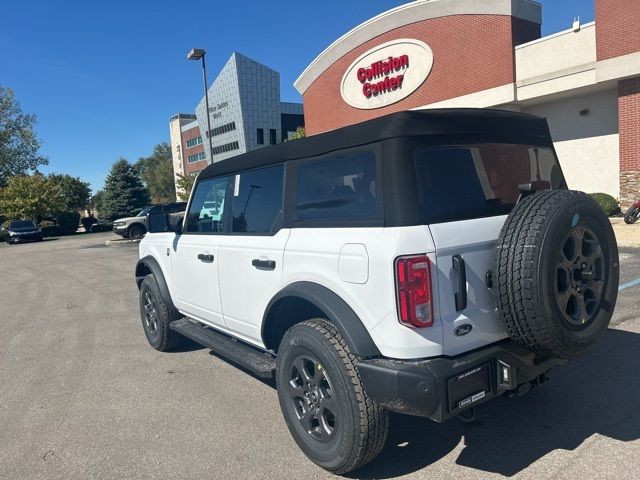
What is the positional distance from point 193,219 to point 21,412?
2194mm

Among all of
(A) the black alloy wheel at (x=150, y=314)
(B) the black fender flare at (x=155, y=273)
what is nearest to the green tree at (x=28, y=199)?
(B) the black fender flare at (x=155, y=273)

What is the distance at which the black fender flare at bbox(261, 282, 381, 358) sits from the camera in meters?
2.57

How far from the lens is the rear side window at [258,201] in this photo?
3.43 m

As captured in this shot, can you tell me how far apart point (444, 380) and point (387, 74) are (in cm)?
2228

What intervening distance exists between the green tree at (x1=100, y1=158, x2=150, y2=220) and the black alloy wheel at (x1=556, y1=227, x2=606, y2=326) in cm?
5100

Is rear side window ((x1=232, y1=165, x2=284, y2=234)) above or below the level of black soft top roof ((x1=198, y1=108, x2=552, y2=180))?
below

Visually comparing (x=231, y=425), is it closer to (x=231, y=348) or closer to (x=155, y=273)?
(x=231, y=348)

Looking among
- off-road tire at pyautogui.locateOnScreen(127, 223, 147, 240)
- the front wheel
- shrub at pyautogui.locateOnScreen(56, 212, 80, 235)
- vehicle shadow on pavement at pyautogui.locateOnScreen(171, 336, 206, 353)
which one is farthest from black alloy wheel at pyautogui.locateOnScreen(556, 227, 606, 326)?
shrub at pyautogui.locateOnScreen(56, 212, 80, 235)

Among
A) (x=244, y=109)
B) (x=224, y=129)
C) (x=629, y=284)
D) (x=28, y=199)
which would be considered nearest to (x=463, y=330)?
(x=629, y=284)

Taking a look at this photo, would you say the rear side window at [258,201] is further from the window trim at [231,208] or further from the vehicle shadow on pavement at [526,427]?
the vehicle shadow on pavement at [526,427]

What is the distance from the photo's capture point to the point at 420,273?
7.89 feet

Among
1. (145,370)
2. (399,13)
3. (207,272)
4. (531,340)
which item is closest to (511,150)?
(531,340)

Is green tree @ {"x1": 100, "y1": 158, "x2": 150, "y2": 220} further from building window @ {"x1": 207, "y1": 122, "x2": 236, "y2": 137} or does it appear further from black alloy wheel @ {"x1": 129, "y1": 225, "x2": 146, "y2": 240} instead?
black alloy wheel @ {"x1": 129, "y1": 225, "x2": 146, "y2": 240}

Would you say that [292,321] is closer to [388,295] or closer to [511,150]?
[388,295]
